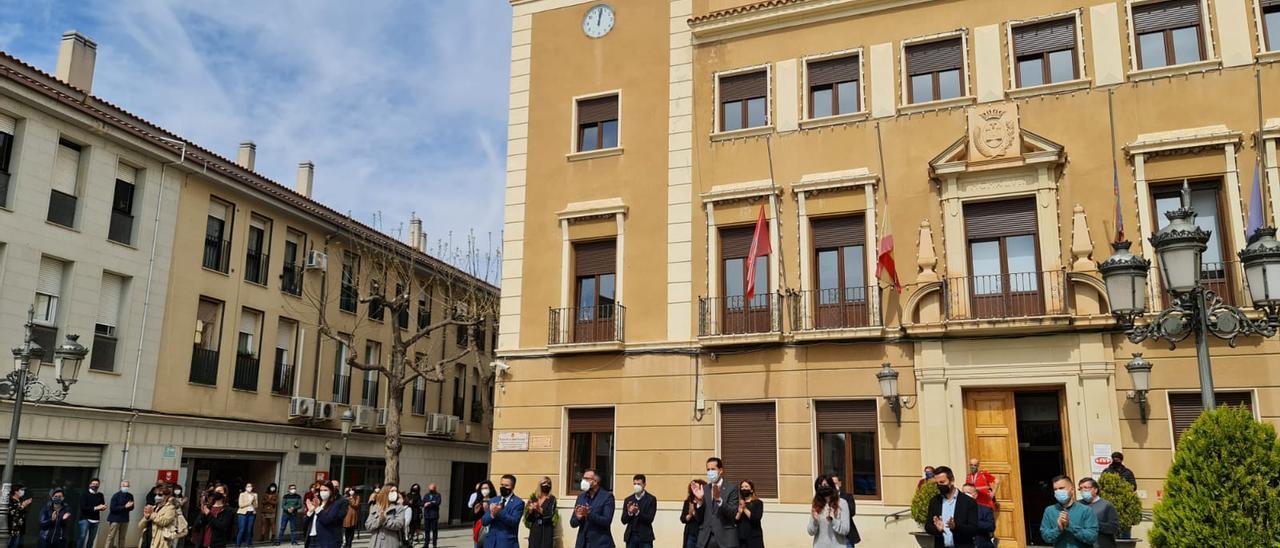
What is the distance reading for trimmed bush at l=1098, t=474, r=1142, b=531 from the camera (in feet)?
43.2

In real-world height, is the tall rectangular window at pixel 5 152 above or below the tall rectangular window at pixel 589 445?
above

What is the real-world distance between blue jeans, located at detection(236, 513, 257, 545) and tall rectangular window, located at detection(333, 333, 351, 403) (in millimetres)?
7624

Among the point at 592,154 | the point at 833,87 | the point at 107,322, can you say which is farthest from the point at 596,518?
the point at 107,322

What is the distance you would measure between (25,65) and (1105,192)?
23.5m

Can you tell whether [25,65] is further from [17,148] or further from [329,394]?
[329,394]

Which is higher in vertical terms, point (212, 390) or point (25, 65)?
point (25, 65)

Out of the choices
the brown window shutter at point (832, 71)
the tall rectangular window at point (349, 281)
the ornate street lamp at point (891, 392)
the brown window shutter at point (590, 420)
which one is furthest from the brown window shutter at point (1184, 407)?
the tall rectangular window at point (349, 281)

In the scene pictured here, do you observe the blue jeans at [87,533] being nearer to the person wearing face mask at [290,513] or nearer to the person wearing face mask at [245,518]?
the person wearing face mask at [245,518]

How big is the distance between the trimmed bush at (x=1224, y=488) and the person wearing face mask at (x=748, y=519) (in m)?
4.78

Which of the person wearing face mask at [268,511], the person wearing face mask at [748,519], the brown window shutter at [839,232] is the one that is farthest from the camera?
the person wearing face mask at [268,511]

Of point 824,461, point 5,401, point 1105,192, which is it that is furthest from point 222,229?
point 1105,192

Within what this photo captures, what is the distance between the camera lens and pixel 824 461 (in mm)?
16938

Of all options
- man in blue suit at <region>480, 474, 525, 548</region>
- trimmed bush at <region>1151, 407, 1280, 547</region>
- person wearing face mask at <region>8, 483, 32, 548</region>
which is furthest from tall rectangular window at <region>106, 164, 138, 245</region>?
trimmed bush at <region>1151, 407, 1280, 547</region>

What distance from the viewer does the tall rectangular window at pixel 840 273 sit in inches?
676
